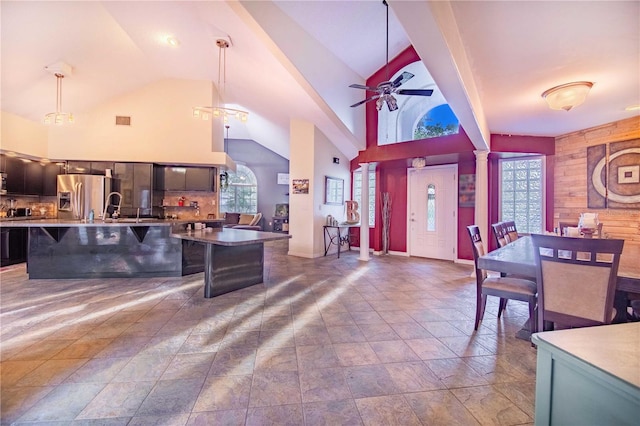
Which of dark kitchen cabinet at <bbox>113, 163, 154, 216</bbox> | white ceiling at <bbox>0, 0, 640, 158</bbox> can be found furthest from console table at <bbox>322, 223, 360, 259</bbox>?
dark kitchen cabinet at <bbox>113, 163, 154, 216</bbox>

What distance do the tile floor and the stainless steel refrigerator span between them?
2.21m

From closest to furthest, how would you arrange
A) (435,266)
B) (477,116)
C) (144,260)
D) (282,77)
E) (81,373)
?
(81,373), (477,116), (144,260), (282,77), (435,266)

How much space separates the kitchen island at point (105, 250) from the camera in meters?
4.13

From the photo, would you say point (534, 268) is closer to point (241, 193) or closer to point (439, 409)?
point (439, 409)

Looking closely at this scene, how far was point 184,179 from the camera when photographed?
20.5 ft

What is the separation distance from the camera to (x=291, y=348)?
2.28 m

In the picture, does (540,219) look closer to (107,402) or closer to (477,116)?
(477,116)

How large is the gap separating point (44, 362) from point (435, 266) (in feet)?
17.9

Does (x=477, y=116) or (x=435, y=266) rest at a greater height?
(x=477, y=116)

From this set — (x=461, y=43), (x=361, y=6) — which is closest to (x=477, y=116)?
(x=461, y=43)

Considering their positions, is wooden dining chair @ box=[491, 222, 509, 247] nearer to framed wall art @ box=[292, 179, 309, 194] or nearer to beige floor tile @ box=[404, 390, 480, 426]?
beige floor tile @ box=[404, 390, 480, 426]

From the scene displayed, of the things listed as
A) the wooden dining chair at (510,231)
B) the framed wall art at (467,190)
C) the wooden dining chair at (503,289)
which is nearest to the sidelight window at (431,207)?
the framed wall art at (467,190)

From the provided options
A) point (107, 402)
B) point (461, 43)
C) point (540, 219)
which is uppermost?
point (461, 43)

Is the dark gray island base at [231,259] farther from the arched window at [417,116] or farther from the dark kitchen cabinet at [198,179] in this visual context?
the arched window at [417,116]
